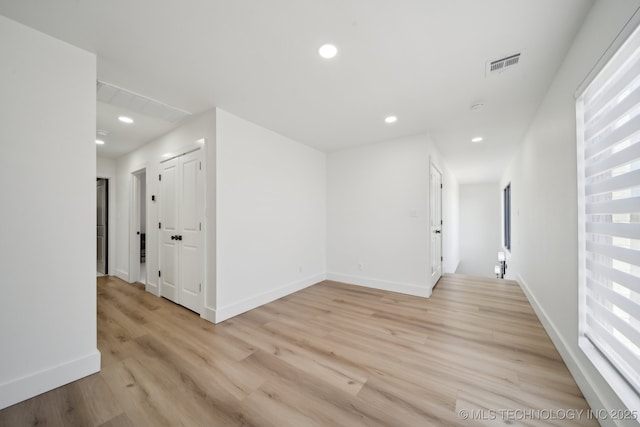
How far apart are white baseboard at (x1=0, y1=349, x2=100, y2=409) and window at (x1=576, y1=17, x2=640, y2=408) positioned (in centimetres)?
340

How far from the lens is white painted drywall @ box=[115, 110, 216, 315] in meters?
2.82

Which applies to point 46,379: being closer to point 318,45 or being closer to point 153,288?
point 153,288

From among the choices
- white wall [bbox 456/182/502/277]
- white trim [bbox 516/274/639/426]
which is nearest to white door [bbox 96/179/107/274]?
white trim [bbox 516/274/639/426]

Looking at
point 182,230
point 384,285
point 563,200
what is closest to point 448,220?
point 384,285

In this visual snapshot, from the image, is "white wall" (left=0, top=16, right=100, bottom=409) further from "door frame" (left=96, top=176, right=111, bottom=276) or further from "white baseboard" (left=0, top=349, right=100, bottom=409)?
"door frame" (left=96, top=176, right=111, bottom=276)

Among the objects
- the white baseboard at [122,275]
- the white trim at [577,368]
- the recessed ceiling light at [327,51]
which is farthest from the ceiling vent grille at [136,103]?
the white trim at [577,368]

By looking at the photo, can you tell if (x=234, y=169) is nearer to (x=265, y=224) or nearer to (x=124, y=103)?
(x=265, y=224)

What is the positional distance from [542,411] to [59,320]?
3396mm

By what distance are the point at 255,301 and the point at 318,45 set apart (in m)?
3.03

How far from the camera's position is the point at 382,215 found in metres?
4.07

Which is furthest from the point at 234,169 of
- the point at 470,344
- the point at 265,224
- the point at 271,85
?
the point at 470,344

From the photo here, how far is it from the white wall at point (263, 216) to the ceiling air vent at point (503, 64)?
108 inches

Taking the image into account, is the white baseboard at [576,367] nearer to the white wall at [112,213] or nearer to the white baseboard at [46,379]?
the white baseboard at [46,379]

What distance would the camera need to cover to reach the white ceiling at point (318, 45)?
149 cm
